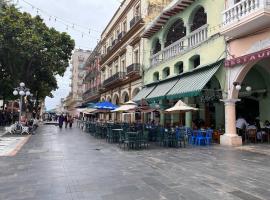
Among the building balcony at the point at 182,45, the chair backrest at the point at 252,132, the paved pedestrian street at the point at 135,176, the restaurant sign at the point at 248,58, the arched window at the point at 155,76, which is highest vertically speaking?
the building balcony at the point at 182,45

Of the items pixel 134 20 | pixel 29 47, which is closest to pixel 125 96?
pixel 134 20

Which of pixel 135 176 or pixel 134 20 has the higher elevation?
pixel 134 20

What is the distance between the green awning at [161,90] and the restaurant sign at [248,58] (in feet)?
18.6

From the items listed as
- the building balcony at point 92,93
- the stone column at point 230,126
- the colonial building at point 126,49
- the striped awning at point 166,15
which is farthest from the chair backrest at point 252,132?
the building balcony at point 92,93

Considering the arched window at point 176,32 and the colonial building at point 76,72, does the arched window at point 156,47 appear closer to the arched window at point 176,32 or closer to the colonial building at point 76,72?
the arched window at point 176,32

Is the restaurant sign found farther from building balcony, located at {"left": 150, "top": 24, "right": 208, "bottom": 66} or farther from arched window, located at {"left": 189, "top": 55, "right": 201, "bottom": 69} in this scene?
arched window, located at {"left": 189, "top": 55, "right": 201, "bottom": 69}

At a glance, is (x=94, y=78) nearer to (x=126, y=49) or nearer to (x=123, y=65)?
(x=123, y=65)

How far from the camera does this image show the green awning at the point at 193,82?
15.6 metres

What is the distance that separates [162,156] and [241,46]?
6581 millimetres

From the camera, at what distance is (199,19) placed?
19.7m

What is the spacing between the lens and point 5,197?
596 cm

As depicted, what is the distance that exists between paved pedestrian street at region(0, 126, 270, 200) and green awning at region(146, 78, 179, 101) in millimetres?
8775

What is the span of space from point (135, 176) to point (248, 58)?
828 cm

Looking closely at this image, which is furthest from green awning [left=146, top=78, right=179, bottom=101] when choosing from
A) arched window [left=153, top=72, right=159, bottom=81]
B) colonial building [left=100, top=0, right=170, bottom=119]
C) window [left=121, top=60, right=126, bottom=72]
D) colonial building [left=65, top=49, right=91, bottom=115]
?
colonial building [left=65, top=49, right=91, bottom=115]
